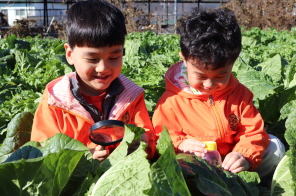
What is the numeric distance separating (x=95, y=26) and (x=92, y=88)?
46 centimetres

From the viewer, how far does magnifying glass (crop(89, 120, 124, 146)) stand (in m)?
2.05

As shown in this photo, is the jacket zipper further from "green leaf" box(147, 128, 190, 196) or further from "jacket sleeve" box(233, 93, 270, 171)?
"green leaf" box(147, 128, 190, 196)

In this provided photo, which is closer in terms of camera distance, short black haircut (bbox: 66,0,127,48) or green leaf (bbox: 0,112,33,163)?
short black haircut (bbox: 66,0,127,48)

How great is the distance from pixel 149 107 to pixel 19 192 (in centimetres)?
211

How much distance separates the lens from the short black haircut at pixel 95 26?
2.36 metres

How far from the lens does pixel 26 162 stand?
4.59 feet

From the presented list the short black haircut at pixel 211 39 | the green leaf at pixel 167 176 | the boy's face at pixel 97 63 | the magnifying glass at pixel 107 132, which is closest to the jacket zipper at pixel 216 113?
the short black haircut at pixel 211 39

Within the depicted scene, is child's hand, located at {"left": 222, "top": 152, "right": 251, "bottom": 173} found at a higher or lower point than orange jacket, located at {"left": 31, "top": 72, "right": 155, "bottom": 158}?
lower

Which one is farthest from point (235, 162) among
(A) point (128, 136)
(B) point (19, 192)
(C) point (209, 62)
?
(B) point (19, 192)

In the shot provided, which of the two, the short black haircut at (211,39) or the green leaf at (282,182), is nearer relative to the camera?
the green leaf at (282,182)

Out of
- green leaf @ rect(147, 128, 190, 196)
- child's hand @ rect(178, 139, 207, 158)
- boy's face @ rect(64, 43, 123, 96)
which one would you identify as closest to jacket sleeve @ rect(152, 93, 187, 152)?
child's hand @ rect(178, 139, 207, 158)

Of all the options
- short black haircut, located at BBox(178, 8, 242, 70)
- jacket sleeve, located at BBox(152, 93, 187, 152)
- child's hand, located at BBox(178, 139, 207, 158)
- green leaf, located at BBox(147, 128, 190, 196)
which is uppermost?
short black haircut, located at BBox(178, 8, 242, 70)

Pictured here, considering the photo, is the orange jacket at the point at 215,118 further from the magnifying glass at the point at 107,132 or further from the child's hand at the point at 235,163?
the magnifying glass at the point at 107,132

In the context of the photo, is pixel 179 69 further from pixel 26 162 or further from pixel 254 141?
pixel 26 162
